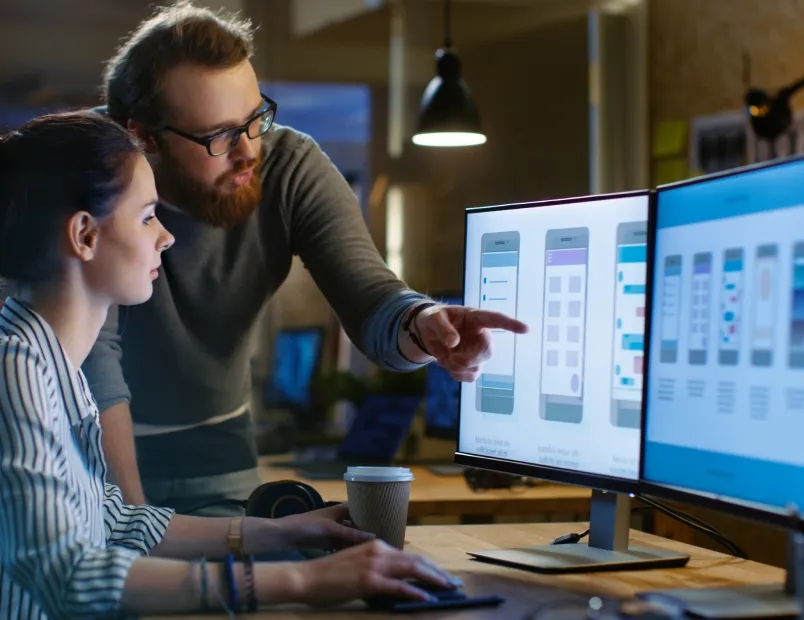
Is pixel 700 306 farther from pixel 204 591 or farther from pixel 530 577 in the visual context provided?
pixel 204 591

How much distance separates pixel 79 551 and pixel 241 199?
2.99ft

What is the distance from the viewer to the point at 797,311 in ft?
3.55

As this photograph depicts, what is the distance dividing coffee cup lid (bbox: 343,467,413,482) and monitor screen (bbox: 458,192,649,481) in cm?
16

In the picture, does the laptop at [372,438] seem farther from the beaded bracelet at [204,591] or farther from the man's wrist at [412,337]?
the beaded bracelet at [204,591]

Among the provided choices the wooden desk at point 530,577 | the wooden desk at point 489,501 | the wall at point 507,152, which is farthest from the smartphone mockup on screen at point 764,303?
the wall at point 507,152

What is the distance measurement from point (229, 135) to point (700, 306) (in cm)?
93

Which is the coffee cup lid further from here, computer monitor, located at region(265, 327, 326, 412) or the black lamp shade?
computer monitor, located at region(265, 327, 326, 412)

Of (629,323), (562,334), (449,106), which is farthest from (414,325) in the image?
(449,106)

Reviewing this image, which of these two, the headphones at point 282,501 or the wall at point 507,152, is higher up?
the wall at point 507,152

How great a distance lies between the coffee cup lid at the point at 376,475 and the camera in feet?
4.77

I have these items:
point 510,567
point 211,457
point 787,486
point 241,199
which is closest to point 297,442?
point 211,457

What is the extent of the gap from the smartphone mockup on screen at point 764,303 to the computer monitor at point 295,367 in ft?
10.4

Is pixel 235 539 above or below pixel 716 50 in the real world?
below

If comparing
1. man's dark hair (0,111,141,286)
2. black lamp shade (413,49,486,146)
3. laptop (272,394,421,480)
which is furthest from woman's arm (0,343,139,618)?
black lamp shade (413,49,486,146)
